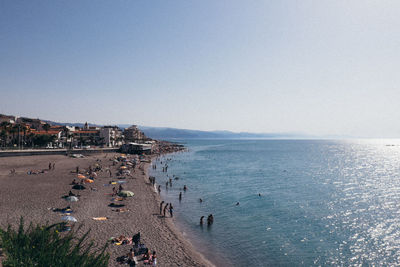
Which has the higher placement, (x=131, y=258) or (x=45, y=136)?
(x=45, y=136)

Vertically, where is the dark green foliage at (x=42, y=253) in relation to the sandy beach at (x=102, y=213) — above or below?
above

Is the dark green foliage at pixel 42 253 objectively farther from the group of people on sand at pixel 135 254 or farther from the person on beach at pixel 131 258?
the group of people on sand at pixel 135 254

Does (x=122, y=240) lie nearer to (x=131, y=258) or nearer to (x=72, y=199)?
(x=131, y=258)

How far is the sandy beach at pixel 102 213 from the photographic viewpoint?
16.5 meters

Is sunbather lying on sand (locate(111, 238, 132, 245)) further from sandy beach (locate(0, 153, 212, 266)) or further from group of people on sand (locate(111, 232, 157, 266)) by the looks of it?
sandy beach (locate(0, 153, 212, 266))

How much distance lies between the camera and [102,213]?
22.6 m

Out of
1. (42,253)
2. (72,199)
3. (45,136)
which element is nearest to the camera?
(42,253)

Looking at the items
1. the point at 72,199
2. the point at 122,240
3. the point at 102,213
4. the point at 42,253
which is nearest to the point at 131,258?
the point at 122,240

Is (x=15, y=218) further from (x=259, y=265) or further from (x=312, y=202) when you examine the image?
(x=312, y=202)

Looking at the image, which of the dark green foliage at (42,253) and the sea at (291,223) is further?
the sea at (291,223)

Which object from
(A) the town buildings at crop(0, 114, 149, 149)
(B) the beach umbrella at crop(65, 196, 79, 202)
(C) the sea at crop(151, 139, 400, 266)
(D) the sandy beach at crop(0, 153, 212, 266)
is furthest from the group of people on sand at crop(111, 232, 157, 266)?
(A) the town buildings at crop(0, 114, 149, 149)

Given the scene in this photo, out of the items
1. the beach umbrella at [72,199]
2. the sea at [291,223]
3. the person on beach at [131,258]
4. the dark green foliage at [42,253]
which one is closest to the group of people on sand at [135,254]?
the person on beach at [131,258]

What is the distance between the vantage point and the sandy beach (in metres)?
16.5

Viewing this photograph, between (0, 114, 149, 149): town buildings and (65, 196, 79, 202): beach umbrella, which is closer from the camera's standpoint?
(65, 196, 79, 202): beach umbrella
